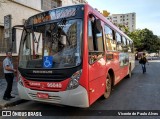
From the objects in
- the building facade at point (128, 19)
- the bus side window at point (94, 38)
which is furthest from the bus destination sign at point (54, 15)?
the building facade at point (128, 19)

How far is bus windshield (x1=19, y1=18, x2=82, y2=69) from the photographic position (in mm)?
5309

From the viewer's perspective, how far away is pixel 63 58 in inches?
210

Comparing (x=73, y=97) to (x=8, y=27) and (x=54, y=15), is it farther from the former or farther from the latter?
(x=8, y=27)

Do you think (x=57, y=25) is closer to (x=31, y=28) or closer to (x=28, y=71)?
(x=31, y=28)

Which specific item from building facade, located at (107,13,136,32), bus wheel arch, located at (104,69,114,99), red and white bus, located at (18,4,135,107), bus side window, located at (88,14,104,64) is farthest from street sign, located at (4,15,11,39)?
building facade, located at (107,13,136,32)

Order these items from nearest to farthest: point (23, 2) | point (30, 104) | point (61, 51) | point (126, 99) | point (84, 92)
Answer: point (84, 92)
point (61, 51)
point (30, 104)
point (126, 99)
point (23, 2)

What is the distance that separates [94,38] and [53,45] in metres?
1.18

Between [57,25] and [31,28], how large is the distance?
3.15 feet

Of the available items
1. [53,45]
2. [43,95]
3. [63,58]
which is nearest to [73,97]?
[43,95]

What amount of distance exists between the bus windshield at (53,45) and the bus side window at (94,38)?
1.28 ft

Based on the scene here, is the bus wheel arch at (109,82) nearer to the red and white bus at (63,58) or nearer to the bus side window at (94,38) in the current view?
the red and white bus at (63,58)

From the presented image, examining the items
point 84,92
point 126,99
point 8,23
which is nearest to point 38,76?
point 84,92

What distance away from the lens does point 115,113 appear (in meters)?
5.79

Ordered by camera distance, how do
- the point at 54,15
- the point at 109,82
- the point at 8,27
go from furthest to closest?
1. the point at 109,82
2. the point at 8,27
3. the point at 54,15
